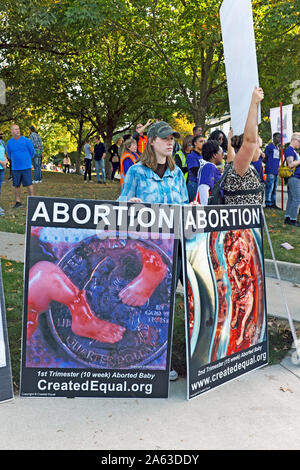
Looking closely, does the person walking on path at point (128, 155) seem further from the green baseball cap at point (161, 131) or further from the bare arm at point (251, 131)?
the bare arm at point (251, 131)

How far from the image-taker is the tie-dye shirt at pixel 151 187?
422 centimetres

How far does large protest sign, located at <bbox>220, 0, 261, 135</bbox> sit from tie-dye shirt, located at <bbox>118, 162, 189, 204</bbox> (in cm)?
79

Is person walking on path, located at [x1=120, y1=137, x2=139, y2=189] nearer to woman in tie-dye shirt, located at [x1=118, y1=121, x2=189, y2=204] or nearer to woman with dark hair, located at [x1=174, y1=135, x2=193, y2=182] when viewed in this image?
woman with dark hair, located at [x1=174, y1=135, x2=193, y2=182]

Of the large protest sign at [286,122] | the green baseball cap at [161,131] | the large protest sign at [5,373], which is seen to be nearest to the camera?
the large protest sign at [5,373]

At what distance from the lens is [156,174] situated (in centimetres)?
428

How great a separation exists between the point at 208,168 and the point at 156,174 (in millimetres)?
2091

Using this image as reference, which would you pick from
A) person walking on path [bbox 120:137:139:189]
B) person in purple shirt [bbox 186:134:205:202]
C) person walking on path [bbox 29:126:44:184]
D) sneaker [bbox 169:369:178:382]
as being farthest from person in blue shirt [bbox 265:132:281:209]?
sneaker [bbox 169:369:178:382]

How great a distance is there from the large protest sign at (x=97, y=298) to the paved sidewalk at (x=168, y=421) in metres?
0.14

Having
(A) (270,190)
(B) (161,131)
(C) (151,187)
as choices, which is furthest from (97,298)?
(A) (270,190)

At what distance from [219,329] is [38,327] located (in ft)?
4.49

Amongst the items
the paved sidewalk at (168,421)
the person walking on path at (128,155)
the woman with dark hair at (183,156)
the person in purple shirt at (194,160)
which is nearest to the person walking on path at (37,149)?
the woman with dark hair at (183,156)

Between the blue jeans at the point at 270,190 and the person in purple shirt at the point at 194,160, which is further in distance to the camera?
the blue jeans at the point at 270,190

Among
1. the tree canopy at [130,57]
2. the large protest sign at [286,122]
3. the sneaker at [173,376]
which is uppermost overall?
the tree canopy at [130,57]

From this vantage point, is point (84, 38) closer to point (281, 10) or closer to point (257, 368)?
point (281, 10)
